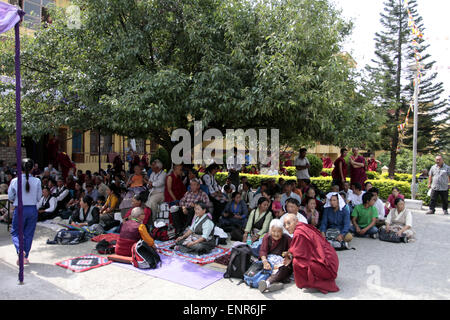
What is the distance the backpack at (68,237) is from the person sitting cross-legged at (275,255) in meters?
3.59

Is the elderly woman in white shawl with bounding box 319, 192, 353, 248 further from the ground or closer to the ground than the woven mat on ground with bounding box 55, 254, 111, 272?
further from the ground

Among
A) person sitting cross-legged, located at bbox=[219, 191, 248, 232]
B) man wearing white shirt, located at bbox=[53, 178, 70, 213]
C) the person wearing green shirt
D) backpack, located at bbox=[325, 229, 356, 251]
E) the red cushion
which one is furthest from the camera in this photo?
man wearing white shirt, located at bbox=[53, 178, 70, 213]

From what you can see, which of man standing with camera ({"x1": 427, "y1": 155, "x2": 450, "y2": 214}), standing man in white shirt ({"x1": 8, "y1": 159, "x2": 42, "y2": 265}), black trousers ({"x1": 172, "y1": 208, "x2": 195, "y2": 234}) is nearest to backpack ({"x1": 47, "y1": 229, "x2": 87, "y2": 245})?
standing man in white shirt ({"x1": 8, "y1": 159, "x2": 42, "y2": 265})

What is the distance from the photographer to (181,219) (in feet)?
22.9

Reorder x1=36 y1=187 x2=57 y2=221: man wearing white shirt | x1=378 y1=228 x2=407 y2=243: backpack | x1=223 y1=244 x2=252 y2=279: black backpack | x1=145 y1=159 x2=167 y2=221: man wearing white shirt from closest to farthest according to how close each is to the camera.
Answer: x1=223 y1=244 x2=252 y2=279: black backpack
x1=378 y1=228 x2=407 y2=243: backpack
x1=145 y1=159 x2=167 y2=221: man wearing white shirt
x1=36 y1=187 x2=57 y2=221: man wearing white shirt

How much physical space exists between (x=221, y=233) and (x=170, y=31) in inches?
173

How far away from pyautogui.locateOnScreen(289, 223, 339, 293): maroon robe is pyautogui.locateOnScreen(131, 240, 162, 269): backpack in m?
2.05

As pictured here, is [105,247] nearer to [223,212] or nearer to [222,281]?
[222,281]

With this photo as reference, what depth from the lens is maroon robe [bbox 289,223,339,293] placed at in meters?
4.30

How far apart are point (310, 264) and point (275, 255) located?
62cm

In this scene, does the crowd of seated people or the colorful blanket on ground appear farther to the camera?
the colorful blanket on ground

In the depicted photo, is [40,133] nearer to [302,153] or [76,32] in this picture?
[76,32]

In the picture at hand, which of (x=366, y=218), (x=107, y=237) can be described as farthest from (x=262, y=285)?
(x=366, y=218)

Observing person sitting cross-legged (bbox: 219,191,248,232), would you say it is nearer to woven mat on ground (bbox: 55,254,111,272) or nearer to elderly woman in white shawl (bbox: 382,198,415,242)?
woven mat on ground (bbox: 55,254,111,272)
